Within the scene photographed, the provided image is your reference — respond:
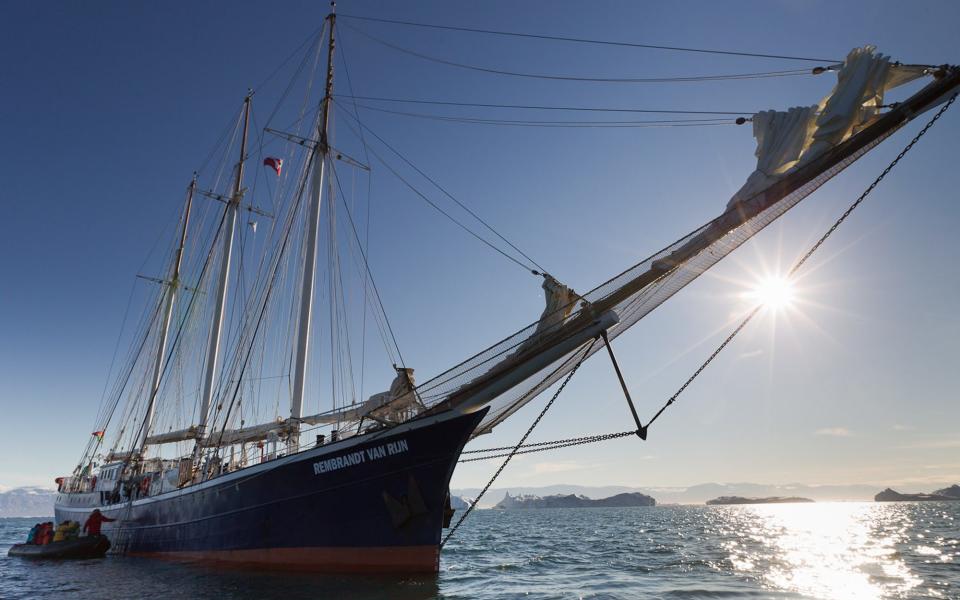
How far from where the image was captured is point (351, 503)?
1669 cm

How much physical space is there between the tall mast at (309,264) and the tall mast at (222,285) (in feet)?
38.2

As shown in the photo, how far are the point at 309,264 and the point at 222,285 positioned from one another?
1580cm

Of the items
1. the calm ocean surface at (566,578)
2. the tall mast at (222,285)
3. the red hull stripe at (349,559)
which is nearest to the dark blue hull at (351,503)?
the red hull stripe at (349,559)

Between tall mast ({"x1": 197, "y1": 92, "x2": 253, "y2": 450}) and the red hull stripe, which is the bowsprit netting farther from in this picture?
tall mast ({"x1": 197, "y1": 92, "x2": 253, "y2": 450})

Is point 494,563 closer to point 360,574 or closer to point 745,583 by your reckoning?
point 360,574

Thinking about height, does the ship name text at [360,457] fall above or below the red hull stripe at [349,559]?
above

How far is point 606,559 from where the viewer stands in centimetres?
2425

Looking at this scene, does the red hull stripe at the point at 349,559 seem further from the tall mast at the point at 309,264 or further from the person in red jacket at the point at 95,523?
the person in red jacket at the point at 95,523

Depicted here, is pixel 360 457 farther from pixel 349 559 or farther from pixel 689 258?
pixel 689 258

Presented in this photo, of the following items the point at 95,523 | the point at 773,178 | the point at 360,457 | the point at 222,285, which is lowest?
the point at 95,523

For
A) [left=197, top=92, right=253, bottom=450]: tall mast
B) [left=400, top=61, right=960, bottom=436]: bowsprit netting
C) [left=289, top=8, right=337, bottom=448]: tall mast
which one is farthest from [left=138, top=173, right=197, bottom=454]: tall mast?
[left=400, top=61, right=960, bottom=436]: bowsprit netting

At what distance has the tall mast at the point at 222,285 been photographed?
32.6m

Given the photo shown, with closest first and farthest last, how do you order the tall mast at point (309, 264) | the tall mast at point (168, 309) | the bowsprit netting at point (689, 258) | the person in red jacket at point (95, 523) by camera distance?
the bowsprit netting at point (689, 258) < the tall mast at point (309, 264) < the person in red jacket at point (95, 523) < the tall mast at point (168, 309)

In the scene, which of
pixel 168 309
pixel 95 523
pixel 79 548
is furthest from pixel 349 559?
pixel 168 309
